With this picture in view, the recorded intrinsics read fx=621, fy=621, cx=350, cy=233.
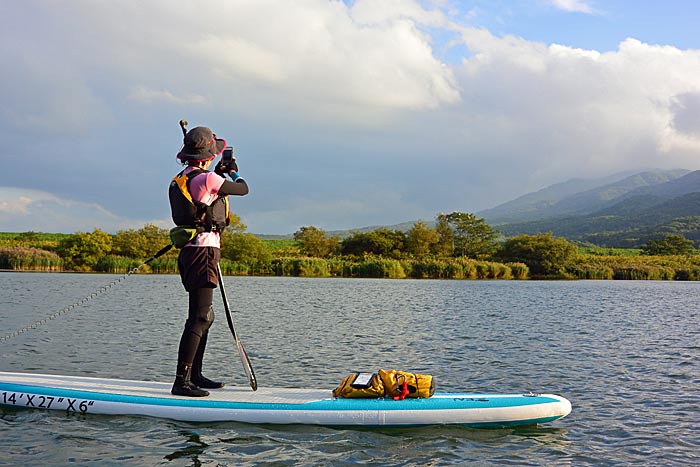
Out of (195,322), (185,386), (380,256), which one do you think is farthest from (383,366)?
(380,256)

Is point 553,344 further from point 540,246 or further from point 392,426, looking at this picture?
point 540,246

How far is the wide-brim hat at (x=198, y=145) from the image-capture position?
719 cm

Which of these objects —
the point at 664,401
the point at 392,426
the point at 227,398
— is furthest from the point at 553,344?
the point at 227,398

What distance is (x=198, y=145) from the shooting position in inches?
283

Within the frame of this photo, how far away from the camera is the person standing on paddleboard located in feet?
22.8

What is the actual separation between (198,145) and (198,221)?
2.94 feet

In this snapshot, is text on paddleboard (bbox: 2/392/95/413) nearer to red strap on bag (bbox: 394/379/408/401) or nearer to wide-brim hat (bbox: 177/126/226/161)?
wide-brim hat (bbox: 177/126/226/161)

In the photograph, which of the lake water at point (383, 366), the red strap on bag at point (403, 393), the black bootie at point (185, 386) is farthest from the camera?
the black bootie at point (185, 386)

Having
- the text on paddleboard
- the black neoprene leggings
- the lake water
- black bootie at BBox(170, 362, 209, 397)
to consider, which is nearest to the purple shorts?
the black neoprene leggings

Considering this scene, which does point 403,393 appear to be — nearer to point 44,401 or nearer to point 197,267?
point 197,267

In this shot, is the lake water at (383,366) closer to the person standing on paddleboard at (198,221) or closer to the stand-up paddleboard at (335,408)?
the stand-up paddleboard at (335,408)

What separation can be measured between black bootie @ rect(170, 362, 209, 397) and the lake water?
366 mm

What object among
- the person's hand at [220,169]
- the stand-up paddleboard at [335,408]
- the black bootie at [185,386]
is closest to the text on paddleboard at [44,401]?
the stand-up paddleboard at [335,408]

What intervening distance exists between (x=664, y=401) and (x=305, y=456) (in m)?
5.69
